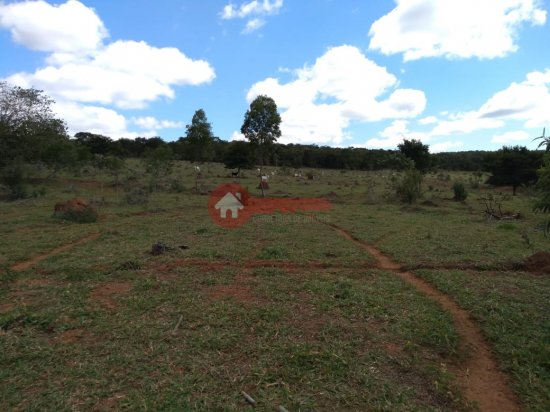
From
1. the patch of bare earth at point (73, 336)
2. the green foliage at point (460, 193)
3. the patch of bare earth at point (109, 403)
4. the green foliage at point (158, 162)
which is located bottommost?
the patch of bare earth at point (73, 336)

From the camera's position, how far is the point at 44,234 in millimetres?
11719

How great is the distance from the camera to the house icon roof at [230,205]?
17.0 meters

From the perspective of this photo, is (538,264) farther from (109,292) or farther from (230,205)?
(230,205)

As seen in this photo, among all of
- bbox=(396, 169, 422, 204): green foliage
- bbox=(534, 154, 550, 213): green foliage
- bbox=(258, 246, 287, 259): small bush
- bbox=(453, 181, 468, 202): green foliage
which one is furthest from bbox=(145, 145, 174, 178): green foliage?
bbox=(534, 154, 550, 213): green foliage

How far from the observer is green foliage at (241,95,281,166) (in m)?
22.9

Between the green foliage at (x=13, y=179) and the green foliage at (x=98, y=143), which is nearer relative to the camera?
the green foliage at (x=13, y=179)

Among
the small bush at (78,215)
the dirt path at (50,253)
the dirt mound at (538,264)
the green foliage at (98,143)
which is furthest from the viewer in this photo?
the green foliage at (98,143)

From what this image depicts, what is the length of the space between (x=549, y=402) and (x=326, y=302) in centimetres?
306

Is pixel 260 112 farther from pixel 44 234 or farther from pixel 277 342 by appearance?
pixel 277 342

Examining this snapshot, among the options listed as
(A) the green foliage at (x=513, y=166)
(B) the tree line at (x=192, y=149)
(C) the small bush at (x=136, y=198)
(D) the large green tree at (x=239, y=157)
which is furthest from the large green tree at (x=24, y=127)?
(A) the green foliage at (x=513, y=166)

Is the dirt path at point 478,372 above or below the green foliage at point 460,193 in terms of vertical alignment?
below

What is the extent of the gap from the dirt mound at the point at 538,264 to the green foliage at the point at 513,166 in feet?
70.9

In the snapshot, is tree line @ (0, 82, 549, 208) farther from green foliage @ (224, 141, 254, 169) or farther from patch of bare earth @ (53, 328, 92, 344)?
patch of bare earth @ (53, 328, 92, 344)

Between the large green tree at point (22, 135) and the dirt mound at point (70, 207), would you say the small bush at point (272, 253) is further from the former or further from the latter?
the large green tree at point (22, 135)
